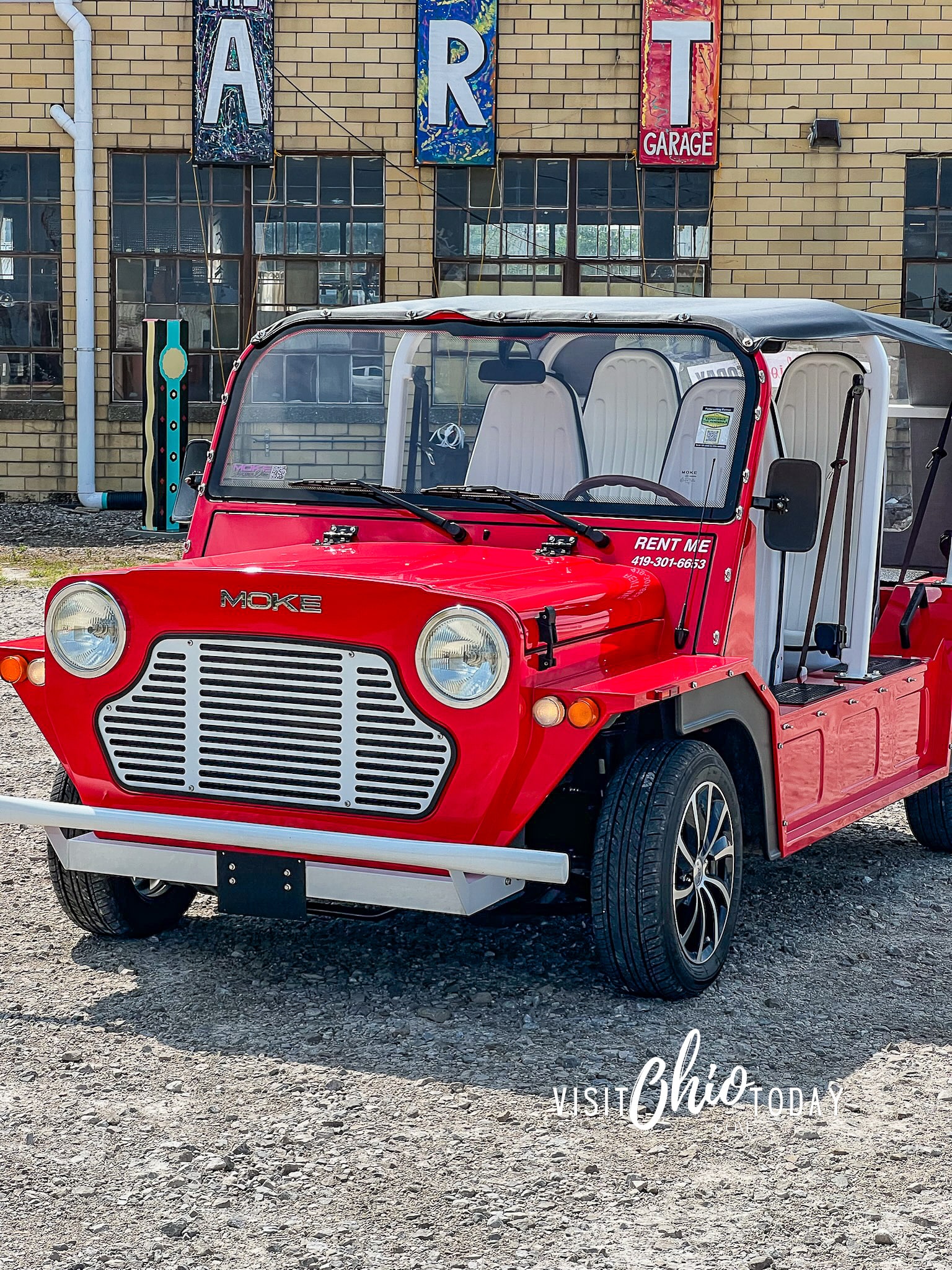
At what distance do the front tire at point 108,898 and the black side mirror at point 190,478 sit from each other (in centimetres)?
115

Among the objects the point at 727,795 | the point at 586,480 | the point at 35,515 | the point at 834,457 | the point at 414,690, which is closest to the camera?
the point at 414,690

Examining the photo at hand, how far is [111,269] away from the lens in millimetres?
20172

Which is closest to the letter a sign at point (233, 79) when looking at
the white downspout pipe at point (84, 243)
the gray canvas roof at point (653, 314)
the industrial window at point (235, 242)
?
the industrial window at point (235, 242)

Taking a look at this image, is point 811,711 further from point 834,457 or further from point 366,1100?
point 366,1100

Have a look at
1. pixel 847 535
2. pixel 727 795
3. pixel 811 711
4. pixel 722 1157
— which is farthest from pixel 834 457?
pixel 722 1157

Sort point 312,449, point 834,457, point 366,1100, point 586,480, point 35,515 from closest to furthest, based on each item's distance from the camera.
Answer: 1. point 366,1100
2. point 586,480
3. point 312,449
4. point 834,457
5. point 35,515

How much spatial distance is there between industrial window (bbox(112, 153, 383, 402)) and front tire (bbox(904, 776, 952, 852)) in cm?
1373

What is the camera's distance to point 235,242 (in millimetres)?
20062

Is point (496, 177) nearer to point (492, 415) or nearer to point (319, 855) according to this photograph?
point (492, 415)

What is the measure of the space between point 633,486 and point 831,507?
3.84 feet

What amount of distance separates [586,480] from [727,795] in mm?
1203

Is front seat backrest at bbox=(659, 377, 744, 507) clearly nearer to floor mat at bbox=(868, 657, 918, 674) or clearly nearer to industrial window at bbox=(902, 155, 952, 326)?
floor mat at bbox=(868, 657, 918, 674)


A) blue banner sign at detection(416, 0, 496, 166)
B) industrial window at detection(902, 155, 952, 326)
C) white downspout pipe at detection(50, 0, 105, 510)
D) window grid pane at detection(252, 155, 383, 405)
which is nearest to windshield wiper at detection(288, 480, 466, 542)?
window grid pane at detection(252, 155, 383, 405)

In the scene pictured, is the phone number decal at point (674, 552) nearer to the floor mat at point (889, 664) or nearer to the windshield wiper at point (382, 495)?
the windshield wiper at point (382, 495)
